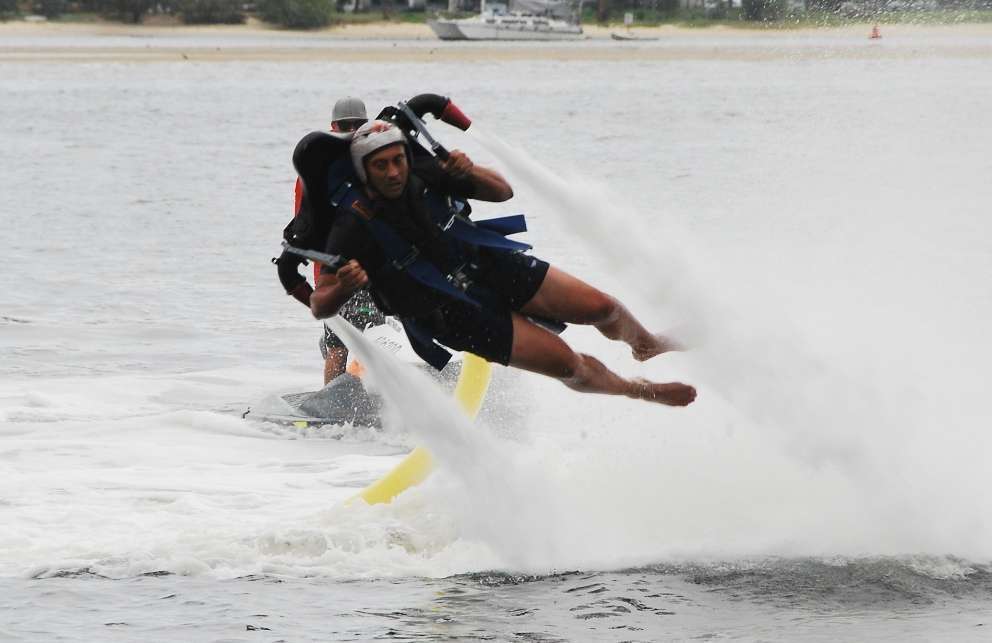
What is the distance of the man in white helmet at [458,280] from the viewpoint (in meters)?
7.64

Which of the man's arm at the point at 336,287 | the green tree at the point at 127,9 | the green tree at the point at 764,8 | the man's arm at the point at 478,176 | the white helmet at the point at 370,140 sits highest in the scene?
the white helmet at the point at 370,140

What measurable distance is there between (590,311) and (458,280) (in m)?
0.72

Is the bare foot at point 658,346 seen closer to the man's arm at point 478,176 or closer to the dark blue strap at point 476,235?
the dark blue strap at point 476,235

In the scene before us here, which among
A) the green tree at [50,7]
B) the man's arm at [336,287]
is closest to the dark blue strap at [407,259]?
the man's arm at [336,287]

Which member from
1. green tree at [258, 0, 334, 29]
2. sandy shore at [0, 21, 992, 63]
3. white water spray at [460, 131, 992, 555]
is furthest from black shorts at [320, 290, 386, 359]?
green tree at [258, 0, 334, 29]

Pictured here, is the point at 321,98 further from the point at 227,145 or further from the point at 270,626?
the point at 270,626

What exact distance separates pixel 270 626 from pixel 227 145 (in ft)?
111

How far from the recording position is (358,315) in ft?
38.1

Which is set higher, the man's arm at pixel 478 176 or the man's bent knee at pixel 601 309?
the man's arm at pixel 478 176

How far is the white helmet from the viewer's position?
7598 millimetres

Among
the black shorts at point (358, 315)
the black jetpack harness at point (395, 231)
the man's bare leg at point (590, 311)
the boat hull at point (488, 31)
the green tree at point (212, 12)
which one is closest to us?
the black jetpack harness at point (395, 231)

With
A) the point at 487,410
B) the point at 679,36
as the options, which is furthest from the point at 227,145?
the point at 679,36

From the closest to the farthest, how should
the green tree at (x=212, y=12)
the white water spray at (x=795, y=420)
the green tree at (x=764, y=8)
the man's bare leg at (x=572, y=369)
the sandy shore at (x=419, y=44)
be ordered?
the white water spray at (x=795, y=420), the man's bare leg at (x=572, y=369), the green tree at (x=764, y=8), the sandy shore at (x=419, y=44), the green tree at (x=212, y=12)

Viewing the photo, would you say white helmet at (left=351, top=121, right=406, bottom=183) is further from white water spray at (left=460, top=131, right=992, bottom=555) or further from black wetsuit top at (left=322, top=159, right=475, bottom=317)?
white water spray at (left=460, top=131, right=992, bottom=555)
